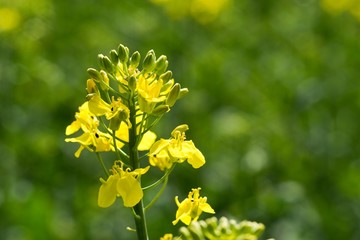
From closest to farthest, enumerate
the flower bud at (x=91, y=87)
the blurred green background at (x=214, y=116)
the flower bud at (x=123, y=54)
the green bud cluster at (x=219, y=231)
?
the green bud cluster at (x=219, y=231) < the flower bud at (x=91, y=87) < the flower bud at (x=123, y=54) < the blurred green background at (x=214, y=116)

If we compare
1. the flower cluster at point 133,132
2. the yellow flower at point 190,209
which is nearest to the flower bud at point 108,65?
the flower cluster at point 133,132

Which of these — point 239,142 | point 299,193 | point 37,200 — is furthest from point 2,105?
point 299,193

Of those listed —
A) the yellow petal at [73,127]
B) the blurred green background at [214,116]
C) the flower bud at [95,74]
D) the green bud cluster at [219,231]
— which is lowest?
the green bud cluster at [219,231]

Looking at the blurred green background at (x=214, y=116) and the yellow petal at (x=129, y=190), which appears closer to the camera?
the yellow petal at (x=129, y=190)

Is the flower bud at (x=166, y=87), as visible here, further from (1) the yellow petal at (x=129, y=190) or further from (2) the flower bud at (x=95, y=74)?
(1) the yellow petal at (x=129, y=190)

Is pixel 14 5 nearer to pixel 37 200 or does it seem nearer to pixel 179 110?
pixel 179 110

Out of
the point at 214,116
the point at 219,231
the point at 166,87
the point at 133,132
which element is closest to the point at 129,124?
the point at 133,132

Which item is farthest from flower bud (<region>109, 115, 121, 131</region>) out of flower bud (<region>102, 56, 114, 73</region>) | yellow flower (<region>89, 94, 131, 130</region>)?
Answer: flower bud (<region>102, 56, 114, 73</region>)

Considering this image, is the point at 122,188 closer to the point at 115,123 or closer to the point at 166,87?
the point at 115,123
